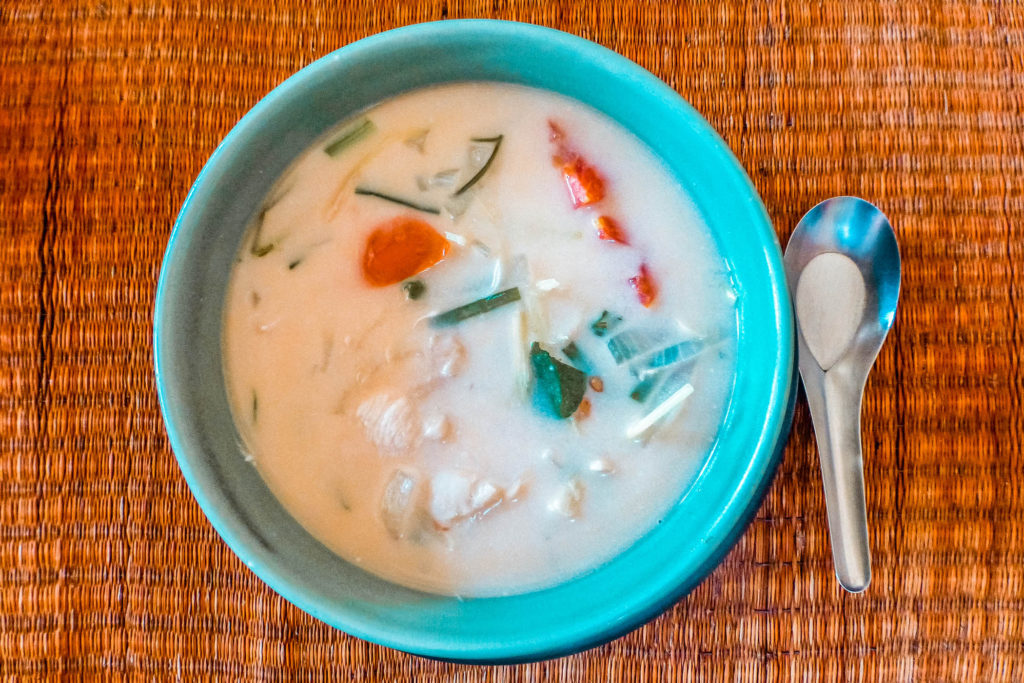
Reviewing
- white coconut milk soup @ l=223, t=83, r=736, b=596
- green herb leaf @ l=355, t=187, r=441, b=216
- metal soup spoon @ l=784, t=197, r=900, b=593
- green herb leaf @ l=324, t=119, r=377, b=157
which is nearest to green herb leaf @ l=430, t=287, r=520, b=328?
white coconut milk soup @ l=223, t=83, r=736, b=596

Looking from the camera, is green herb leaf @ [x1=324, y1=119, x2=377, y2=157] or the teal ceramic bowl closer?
the teal ceramic bowl

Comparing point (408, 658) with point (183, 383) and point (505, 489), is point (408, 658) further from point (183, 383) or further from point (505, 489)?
point (183, 383)

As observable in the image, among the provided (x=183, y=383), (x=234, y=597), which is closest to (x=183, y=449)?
(x=183, y=383)

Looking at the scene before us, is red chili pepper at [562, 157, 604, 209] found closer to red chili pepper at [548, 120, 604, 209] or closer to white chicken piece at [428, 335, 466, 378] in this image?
red chili pepper at [548, 120, 604, 209]

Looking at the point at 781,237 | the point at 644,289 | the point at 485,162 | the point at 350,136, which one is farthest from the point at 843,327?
the point at 350,136

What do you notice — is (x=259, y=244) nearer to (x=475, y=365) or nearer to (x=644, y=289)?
(x=475, y=365)

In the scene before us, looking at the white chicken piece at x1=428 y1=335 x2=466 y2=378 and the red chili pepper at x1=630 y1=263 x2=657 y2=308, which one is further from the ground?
the red chili pepper at x1=630 y1=263 x2=657 y2=308
